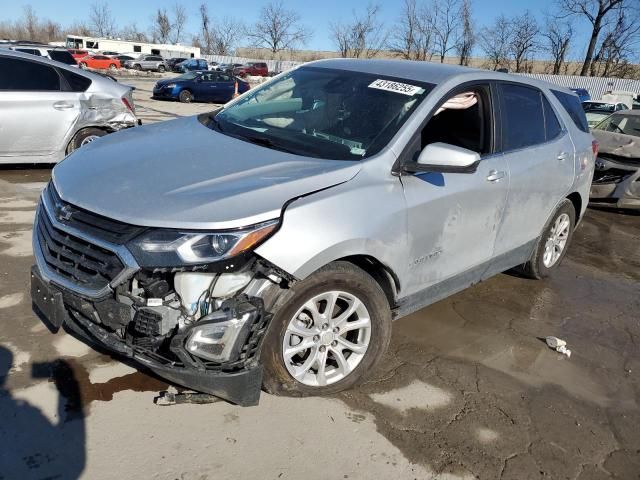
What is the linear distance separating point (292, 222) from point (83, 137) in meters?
5.75

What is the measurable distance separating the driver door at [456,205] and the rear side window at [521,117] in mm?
180

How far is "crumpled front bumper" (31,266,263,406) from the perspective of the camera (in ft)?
8.19

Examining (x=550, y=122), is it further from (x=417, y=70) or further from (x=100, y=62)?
(x=100, y=62)

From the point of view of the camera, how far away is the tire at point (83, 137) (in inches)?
282

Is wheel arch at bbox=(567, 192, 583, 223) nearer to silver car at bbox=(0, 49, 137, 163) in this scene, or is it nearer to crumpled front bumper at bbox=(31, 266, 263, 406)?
crumpled front bumper at bbox=(31, 266, 263, 406)

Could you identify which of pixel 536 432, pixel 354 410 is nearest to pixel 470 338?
pixel 536 432

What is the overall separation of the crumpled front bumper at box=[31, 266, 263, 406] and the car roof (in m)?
2.15

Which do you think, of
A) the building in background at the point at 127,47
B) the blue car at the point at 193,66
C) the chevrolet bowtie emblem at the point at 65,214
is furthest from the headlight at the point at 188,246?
the building in background at the point at 127,47

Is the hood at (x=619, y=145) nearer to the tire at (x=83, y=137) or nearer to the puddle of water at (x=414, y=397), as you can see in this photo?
the puddle of water at (x=414, y=397)

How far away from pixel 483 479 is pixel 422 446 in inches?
12.5

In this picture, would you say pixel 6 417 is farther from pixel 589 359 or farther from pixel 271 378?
pixel 589 359

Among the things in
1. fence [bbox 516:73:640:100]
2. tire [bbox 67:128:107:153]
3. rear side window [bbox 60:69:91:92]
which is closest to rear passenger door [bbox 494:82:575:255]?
tire [bbox 67:128:107:153]

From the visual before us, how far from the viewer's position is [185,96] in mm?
21969

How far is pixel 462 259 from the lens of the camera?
358 cm
